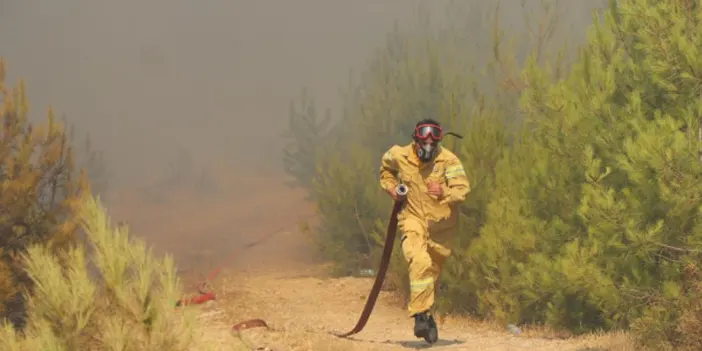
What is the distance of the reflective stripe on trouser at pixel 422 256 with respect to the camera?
6734 mm

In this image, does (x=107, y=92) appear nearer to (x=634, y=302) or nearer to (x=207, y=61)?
(x=207, y=61)

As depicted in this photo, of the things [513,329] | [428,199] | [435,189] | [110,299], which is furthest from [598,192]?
[110,299]

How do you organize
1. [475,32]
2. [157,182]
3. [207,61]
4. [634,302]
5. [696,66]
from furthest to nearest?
[207,61] → [157,182] → [475,32] → [634,302] → [696,66]

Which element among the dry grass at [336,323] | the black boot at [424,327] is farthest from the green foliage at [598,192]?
the black boot at [424,327]

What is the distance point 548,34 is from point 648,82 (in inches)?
398

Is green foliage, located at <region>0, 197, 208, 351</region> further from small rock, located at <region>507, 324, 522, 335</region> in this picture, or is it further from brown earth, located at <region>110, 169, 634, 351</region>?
small rock, located at <region>507, 324, 522, 335</region>

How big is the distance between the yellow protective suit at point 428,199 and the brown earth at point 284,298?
85cm

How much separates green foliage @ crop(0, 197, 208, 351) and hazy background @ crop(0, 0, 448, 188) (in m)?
44.8

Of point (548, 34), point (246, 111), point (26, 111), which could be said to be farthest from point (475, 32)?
point (246, 111)

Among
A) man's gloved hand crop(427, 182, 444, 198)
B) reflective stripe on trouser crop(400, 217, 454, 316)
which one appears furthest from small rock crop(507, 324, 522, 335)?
man's gloved hand crop(427, 182, 444, 198)

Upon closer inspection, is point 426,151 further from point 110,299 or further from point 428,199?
point 110,299

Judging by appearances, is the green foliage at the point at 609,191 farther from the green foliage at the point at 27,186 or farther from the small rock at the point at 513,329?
the green foliage at the point at 27,186

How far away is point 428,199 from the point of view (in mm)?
7164

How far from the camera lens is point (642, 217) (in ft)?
21.5
